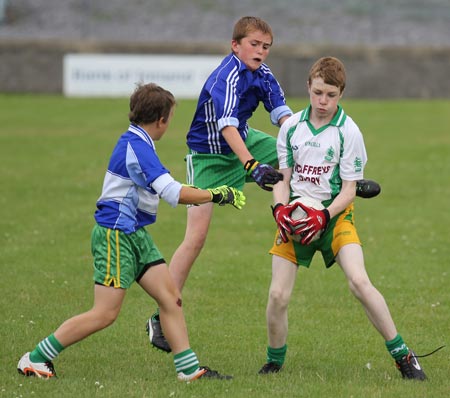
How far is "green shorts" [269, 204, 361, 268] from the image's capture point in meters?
6.53

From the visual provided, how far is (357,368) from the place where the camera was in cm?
685

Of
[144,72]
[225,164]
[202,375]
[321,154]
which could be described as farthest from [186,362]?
[144,72]

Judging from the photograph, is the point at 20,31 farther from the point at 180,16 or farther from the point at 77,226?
the point at 77,226

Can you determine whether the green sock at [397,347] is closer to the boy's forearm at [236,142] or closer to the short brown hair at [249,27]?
the boy's forearm at [236,142]

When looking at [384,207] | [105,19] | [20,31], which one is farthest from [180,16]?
[384,207]

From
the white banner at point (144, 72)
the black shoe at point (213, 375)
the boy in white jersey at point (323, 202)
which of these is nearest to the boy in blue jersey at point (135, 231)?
the black shoe at point (213, 375)

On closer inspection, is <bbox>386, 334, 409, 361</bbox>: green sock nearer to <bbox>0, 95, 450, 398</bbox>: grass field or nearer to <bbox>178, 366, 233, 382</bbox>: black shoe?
<bbox>0, 95, 450, 398</bbox>: grass field

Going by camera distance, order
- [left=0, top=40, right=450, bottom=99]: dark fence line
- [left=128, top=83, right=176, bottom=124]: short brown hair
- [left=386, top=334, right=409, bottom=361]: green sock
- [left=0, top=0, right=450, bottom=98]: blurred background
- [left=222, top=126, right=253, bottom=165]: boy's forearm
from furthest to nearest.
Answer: [left=0, top=0, right=450, bottom=98]: blurred background → [left=0, top=40, right=450, bottom=99]: dark fence line → [left=222, top=126, right=253, bottom=165]: boy's forearm → [left=386, top=334, right=409, bottom=361]: green sock → [left=128, top=83, right=176, bottom=124]: short brown hair

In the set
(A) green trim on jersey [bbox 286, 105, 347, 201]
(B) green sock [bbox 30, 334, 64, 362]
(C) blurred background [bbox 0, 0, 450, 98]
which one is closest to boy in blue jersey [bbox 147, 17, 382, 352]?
(A) green trim on jersey [bbox 286, 105, 347, 201]

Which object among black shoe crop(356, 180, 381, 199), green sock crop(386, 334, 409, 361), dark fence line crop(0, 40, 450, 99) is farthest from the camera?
dark fence line crop(0, 40, 450, 99)

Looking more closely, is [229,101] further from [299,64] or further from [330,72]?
[299,64]

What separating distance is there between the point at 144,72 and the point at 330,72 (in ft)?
71.2

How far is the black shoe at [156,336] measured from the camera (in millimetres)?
7047

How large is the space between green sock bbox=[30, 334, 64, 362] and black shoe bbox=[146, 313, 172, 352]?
96 centimetres
